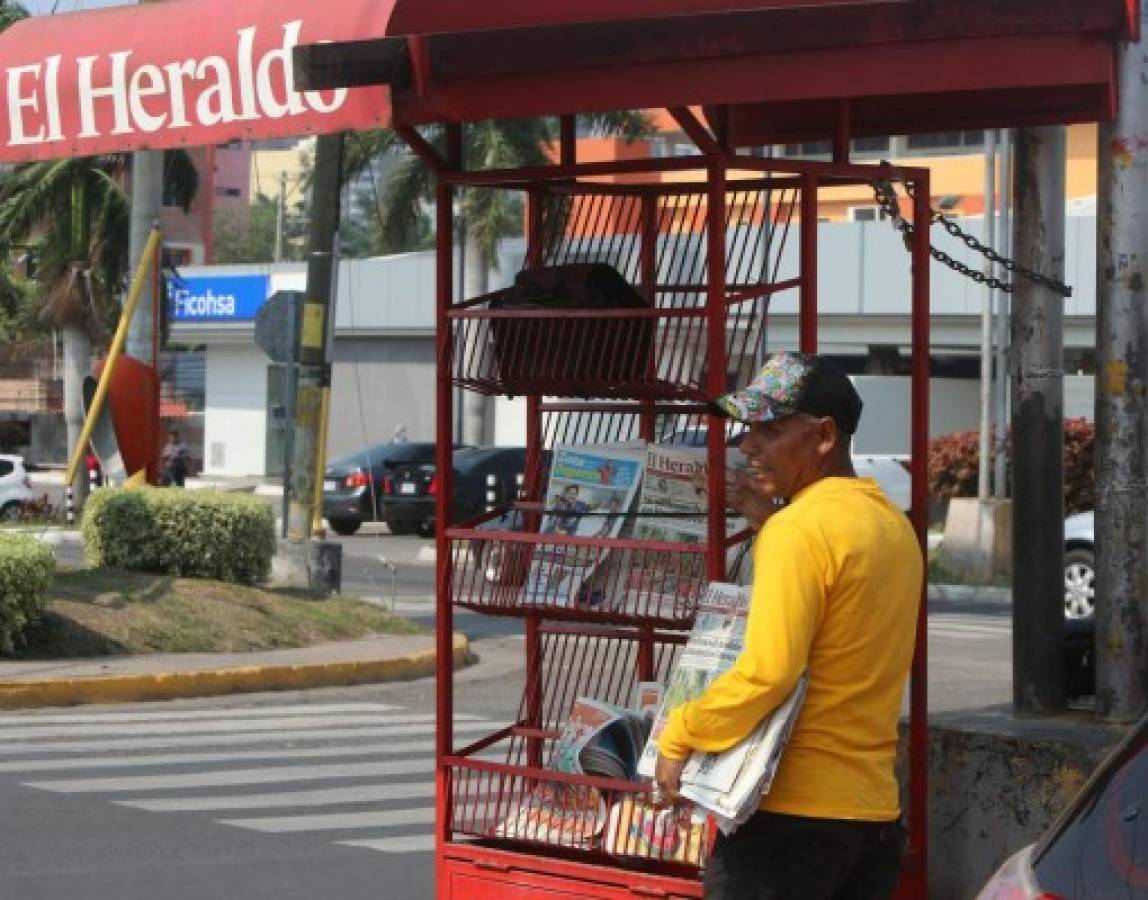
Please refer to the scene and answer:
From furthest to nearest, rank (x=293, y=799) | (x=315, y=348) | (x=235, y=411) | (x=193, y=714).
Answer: (x=235, y=411), (x=315, y=348), (x=193, y=714), (x=293, y=799)

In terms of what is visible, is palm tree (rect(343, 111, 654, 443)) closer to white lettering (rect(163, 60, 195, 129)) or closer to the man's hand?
white lettering (rect(163, 60, 195, 129))

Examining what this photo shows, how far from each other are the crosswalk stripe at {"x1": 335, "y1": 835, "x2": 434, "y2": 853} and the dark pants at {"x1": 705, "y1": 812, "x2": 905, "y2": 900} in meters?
4.82

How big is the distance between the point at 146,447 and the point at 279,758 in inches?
325

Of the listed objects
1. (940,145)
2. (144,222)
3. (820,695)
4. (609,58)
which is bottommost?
(820,695)

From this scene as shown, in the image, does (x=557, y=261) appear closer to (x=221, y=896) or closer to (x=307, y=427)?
(x=221, y=896)

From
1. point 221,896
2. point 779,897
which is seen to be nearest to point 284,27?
point 779,897

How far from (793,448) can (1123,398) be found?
1716 millimetres

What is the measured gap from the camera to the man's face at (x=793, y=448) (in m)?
4.92

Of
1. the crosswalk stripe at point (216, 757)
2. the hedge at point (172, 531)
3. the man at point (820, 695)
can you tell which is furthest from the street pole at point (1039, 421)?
the hedge at point (172, 531)

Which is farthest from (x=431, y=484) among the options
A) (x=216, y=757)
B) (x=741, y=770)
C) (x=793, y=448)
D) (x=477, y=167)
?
(x=741, y=770)

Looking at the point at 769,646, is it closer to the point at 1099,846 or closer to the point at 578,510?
the point at 1099,846

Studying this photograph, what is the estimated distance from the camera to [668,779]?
4715 millimetres

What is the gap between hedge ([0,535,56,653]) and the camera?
15125 millimetres

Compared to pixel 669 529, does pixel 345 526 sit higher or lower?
lower
